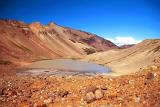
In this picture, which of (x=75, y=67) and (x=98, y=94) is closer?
(x=98, y=94)

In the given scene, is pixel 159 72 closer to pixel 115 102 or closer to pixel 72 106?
pixel 115 102

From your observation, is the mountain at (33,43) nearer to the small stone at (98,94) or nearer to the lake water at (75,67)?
the lake water at (75,67)

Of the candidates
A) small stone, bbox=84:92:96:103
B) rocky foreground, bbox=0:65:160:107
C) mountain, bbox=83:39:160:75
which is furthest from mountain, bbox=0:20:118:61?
small stone, bbox=84:92:96:103

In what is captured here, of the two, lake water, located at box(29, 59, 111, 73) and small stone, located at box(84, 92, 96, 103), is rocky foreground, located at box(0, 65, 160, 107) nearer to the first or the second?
small stone, located at box(84, 92, 96, 103)

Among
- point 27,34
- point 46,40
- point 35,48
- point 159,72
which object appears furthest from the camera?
point 46,40

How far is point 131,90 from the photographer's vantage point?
12.3m

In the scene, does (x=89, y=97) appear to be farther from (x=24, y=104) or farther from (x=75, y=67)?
(x=75, y=67)

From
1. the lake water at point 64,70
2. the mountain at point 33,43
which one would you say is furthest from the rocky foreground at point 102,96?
the mountain at point 33,43

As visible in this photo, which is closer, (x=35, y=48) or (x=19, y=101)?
(x=19, y=101)

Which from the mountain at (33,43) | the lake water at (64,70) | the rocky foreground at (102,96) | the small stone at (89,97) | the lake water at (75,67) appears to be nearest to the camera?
the rocky foreground at (102,96)

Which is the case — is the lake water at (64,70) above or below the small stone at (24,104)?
above

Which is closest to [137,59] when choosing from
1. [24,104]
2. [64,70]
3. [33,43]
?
[64,70]

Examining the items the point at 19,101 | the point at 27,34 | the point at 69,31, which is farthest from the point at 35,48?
the point at 19,101

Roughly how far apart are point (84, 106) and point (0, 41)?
88858 millimetres
